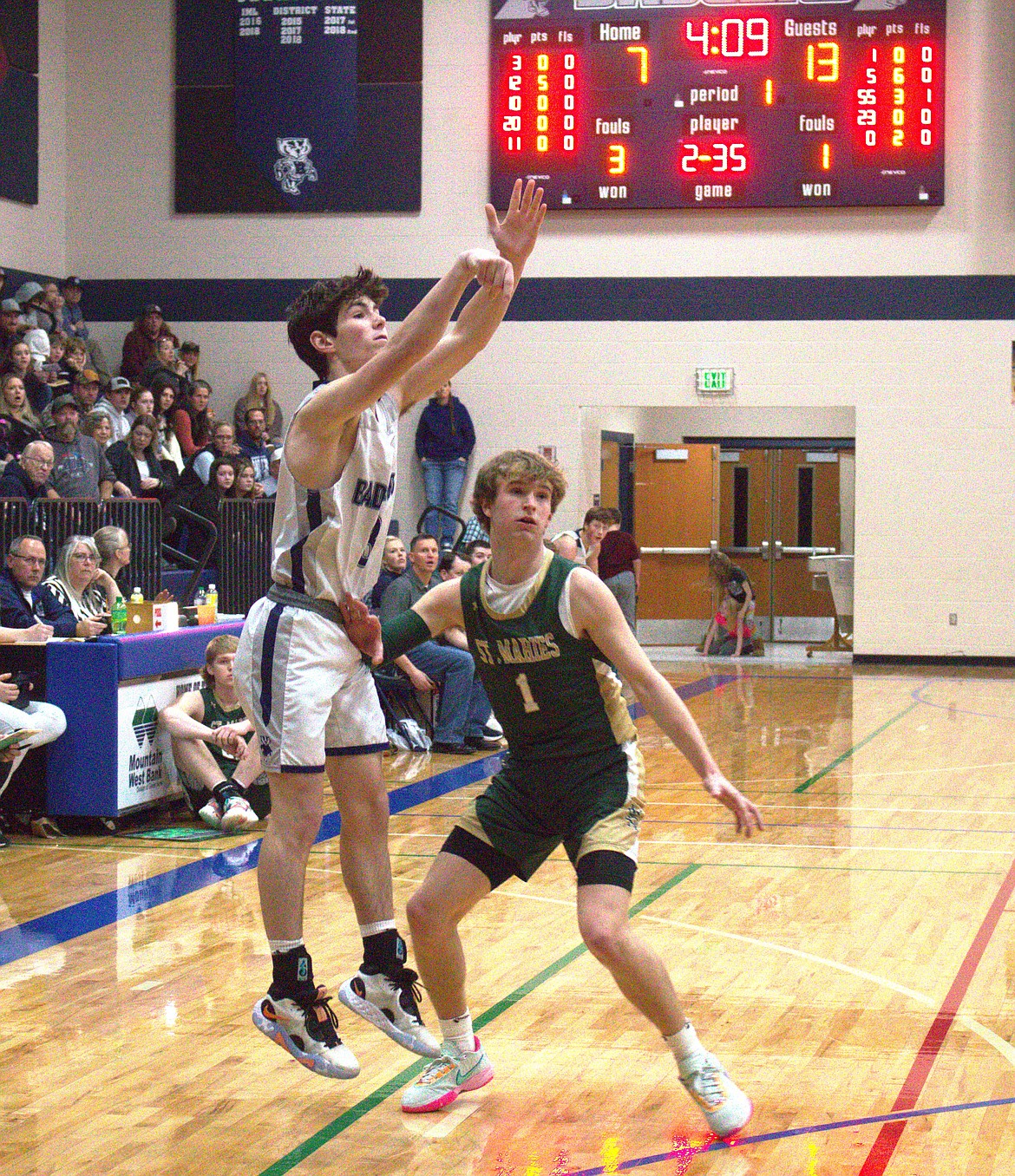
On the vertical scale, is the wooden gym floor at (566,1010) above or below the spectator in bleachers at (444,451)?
below

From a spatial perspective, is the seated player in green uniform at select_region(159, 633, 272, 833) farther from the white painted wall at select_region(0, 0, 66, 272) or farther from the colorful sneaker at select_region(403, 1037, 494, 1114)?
the white painted wall at select_region(0, 0, 66, 272)

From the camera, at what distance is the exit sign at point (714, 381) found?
578 inches

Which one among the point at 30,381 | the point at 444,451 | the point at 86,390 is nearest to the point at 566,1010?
the point at 30,381

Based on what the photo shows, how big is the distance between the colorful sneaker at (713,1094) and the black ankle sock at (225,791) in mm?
3971

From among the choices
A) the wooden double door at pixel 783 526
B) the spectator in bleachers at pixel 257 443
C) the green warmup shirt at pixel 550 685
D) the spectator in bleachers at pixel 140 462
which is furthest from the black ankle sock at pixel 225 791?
the wooden double door at pixel 783 526

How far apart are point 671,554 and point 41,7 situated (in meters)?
8.45

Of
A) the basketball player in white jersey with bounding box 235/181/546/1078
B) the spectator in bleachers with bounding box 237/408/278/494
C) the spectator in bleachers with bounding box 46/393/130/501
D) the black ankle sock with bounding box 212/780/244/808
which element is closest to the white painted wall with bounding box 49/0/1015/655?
the spectator in bleachers with bounding box 237/408/278/494

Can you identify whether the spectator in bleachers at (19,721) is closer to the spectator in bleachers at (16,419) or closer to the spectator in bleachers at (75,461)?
the spectator in bleachers at (75,461)

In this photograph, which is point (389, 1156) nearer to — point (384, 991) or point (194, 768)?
point (384, 991)

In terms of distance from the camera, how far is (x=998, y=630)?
14.5 m

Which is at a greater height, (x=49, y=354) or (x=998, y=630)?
(x=49, y=354)

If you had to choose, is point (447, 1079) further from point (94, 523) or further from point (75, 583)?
point (94, 523)

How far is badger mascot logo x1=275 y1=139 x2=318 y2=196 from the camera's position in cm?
1497

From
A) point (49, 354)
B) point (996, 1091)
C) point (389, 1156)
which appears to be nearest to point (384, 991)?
point (389, 1156)
